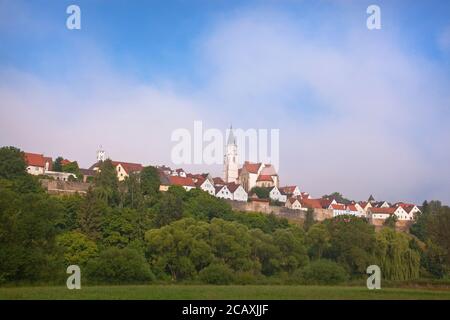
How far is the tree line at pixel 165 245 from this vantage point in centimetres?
3291

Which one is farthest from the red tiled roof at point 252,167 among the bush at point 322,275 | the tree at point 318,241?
the bush at point 322,275

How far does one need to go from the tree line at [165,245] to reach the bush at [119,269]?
0.06 m

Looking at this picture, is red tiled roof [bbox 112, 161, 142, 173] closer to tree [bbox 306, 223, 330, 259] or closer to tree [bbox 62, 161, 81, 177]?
tree [bbox 62, 161, 81, 177]

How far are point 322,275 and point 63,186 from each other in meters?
37.5

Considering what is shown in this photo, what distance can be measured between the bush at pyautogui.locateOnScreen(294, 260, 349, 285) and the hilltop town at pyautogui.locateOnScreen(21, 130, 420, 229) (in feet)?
105

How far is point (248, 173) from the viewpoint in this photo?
11644cm

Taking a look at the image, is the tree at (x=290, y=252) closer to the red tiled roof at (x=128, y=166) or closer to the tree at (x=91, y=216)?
the tree at (x=91, y=216)

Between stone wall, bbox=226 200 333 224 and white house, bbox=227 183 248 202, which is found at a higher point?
white house, bbox=227 183 248 202

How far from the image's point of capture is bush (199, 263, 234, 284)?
123 ft

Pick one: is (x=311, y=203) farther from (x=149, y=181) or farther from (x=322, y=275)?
(x=322, y=275)

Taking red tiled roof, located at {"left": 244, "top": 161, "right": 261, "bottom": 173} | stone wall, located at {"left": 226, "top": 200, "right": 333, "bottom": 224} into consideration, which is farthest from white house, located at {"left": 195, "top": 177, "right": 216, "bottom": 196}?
red tiled roof, located at {"left": 244, "top": 161, "right": 261, "bottom": 173}

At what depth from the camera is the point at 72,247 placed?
4294 centimetres
